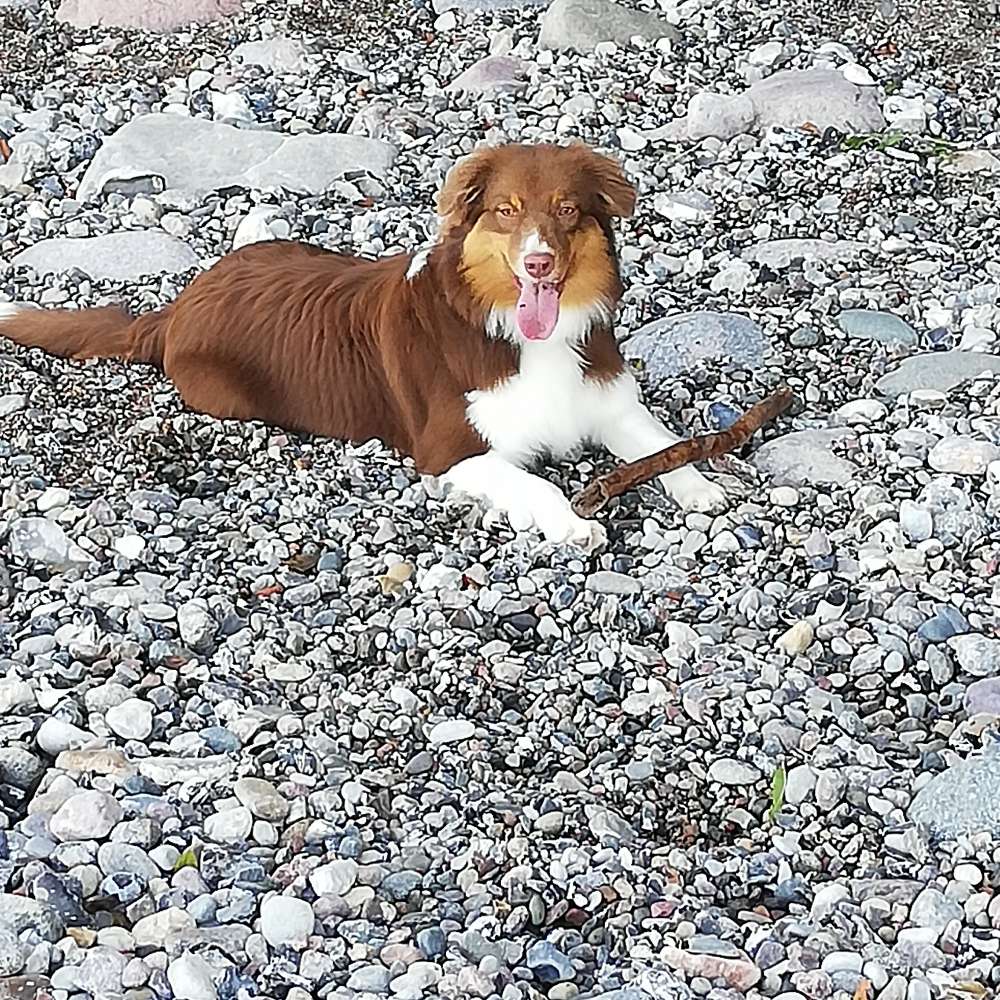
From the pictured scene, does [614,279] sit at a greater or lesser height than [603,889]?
greater

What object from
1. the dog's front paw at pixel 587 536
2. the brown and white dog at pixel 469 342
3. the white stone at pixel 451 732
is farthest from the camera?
the brown and white dog at pixel 469 342

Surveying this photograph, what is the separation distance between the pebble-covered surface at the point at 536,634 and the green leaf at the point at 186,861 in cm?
2

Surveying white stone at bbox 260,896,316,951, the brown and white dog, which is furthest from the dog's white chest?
white stone at bbox 260,896,316,951

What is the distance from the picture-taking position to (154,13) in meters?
8.50

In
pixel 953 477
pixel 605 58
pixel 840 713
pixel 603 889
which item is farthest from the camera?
pixel 605 58

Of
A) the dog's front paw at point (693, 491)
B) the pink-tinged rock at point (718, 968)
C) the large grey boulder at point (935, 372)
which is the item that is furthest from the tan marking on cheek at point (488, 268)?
the pink-tinged rock at point (718, 968)

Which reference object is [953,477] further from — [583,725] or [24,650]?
[24,650]

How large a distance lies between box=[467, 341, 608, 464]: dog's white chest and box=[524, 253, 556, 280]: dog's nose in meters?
0.31

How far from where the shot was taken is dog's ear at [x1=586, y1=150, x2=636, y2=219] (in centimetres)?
472

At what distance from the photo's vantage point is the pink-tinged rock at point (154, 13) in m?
8.49

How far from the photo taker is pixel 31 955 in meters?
3.17

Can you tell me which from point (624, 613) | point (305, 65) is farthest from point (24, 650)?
point (305, 65)

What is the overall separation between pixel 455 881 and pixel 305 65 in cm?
539

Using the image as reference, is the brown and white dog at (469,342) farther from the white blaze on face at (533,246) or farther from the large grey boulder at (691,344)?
the large grey boulder at (691,344)
